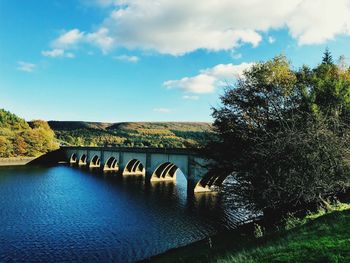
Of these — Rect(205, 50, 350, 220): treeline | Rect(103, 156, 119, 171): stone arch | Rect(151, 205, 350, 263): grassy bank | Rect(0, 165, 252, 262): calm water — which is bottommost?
Rect(0, 165, 252, 262): calm water

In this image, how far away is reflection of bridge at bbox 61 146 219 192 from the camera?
51.3 meters

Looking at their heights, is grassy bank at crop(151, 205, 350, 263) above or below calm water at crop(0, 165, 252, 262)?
above

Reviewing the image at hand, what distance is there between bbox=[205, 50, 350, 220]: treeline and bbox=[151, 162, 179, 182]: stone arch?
37.6 m

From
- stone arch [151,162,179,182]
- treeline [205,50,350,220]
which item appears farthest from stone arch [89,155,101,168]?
treeline [205,50,350,220]

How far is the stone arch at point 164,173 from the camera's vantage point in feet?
222

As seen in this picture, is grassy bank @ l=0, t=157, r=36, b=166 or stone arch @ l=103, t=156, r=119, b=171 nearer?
stone arch @ l=103, t=156, r=119, b=171

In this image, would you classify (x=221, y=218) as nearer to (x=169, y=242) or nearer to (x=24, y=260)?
(x=169, y=242)

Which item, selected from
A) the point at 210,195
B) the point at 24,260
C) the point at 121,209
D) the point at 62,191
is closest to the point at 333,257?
the point at 24,260

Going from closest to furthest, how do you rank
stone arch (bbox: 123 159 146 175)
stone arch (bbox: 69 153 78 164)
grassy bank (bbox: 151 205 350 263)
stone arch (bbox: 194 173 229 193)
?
grassy bank (bbox: 151 205 350 263) → stone arch (bbox: 194 173 229 193) → stone arch (bbox: 123 159 146 175) → stone arch (bbox: 69 153 78 164)

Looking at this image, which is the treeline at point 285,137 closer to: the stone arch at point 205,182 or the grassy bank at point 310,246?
the grassy bank at point 310,246

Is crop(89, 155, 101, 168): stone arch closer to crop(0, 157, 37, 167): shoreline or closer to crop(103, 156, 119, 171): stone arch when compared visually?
crop(103, 156, 119, 171): stone arch

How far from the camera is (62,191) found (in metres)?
55.1

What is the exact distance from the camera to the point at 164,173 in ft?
227

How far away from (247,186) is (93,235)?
15387 millimetres
